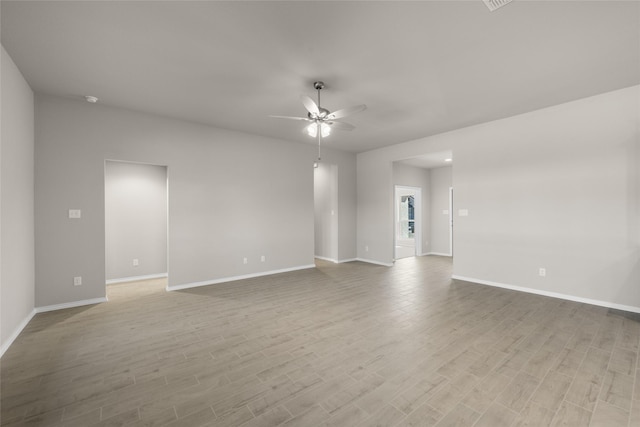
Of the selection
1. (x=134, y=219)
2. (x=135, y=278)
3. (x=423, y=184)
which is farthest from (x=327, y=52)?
(x=423, y=184)

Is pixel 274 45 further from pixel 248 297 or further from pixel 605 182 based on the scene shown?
pixel 605 182

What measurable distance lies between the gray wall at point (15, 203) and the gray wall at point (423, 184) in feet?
24.5

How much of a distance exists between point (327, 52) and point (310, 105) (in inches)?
21.4

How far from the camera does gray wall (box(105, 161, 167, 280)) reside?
5.09 m

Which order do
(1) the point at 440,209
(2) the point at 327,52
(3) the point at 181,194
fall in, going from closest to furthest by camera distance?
(2) the point at 327,52 → (3) the point at 181,194 → (1) the point at 440,209

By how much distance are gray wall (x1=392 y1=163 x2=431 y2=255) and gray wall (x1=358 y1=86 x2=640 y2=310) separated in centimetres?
234

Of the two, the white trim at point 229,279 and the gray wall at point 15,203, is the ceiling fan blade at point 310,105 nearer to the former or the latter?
the gray wall at point 15,203

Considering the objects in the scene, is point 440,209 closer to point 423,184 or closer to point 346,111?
point 423,184

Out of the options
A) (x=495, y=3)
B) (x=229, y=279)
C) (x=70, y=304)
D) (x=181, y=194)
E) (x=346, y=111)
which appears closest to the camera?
(x=495, y=3)

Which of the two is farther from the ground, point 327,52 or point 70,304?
point 327,52

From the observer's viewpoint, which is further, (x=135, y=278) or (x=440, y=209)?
(x=440, y=209)

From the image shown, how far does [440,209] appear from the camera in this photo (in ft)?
27.9

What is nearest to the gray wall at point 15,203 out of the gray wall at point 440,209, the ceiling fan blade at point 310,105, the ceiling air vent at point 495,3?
the ceiling fan blade at point 310,105

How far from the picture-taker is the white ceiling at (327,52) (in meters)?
2.17
